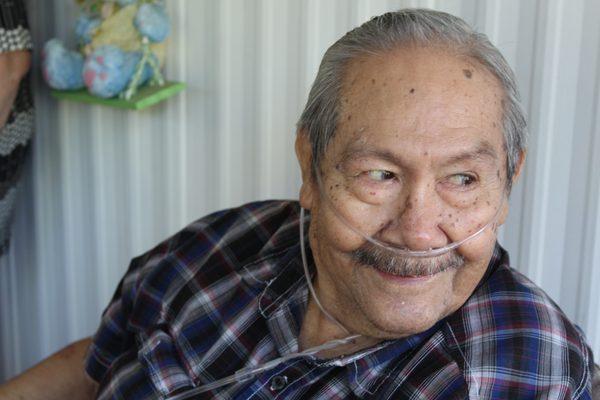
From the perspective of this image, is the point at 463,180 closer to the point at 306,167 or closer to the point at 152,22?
the point at 306,167

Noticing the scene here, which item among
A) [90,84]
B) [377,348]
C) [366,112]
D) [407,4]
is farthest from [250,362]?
[90,84]

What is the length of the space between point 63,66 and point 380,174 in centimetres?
123

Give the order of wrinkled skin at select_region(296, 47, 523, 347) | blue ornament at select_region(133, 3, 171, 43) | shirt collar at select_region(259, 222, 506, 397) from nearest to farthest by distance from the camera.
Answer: wrinkled skin at select_region(296, 47, 523, 347)
shirt collar at select_region(259, 222, 506, 397)
blue ornament at select_region(133, 3, 171, 43)

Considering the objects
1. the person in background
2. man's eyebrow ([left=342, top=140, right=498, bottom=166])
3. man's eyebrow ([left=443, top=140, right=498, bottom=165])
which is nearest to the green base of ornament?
the person in background

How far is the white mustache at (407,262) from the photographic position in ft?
4.24

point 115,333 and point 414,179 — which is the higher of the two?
point 414,179

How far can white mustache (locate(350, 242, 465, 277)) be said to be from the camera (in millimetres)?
1291

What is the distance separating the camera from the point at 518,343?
1295mm

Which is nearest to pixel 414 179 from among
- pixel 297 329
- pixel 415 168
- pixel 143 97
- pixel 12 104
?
pixel 415 168

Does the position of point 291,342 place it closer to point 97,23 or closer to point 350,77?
point 350,77

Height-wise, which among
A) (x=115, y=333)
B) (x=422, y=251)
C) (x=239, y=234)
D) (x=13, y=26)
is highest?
(x=13, y=26)

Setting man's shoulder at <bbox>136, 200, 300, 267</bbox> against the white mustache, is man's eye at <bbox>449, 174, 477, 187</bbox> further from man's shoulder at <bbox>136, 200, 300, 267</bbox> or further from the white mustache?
man's shoulder at <bbox>136, 200, 300, 267</bbox>

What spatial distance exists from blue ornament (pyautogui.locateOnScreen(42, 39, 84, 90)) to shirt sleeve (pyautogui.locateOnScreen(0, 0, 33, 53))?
7 centimetres

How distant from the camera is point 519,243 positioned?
168 centimetres
